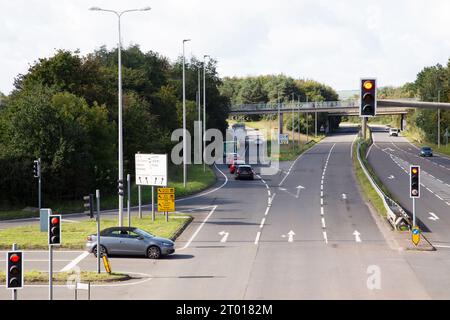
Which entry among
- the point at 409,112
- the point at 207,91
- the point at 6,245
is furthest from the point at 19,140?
the point at 409,112

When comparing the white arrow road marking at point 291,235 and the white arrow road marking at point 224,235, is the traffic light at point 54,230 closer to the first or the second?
the white arrow road marking at point 224,235

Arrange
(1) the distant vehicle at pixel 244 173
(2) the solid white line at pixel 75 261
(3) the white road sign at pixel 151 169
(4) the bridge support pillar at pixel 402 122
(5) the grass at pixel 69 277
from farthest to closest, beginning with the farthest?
(4) the bridge support pillar at pixel 402 122
(1) the distant vehicle at pixel 244 173
(3) the white road sign at pixel 151 169
(2) the solid white line at pixel 75 261
(5) the grass at pixel 69 277

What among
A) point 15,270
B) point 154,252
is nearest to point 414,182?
point 154,252

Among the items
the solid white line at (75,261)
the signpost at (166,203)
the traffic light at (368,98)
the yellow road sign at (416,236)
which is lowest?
the solid white line at (75,261)

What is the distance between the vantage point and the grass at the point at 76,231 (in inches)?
1416

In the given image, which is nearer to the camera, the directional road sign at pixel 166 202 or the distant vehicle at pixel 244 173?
the directional road sign at pixel 166 202

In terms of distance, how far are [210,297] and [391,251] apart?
13445 millimetres


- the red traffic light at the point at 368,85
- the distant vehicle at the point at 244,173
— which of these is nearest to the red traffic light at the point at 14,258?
the red traffic light at the point at 368,85

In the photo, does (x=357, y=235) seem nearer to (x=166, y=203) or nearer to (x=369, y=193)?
(x=166, y=203)

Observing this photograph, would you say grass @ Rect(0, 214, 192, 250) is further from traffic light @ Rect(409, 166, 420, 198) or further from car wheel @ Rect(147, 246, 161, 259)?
traffic light @ Rect(409, 166, 420, 198)

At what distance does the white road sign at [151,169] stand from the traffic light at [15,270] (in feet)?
82.8

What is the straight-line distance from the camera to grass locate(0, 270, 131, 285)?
88.8ft

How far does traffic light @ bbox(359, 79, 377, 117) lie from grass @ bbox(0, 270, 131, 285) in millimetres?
11016
